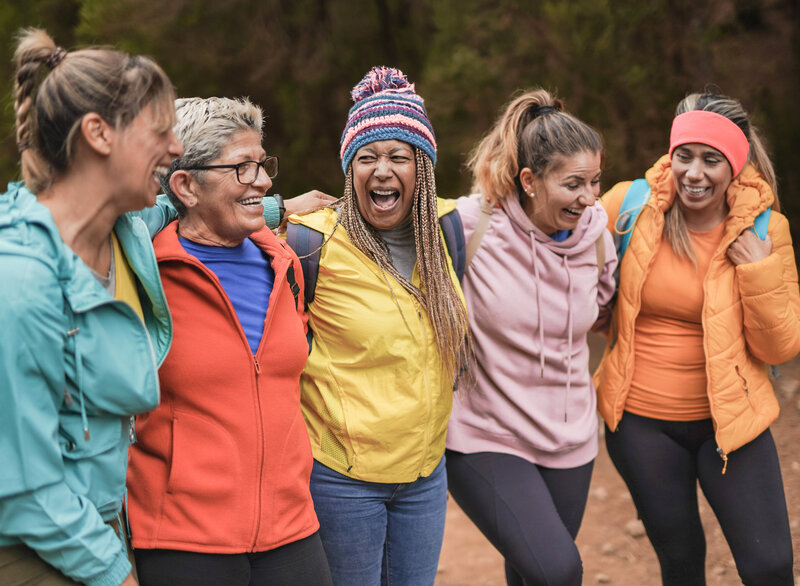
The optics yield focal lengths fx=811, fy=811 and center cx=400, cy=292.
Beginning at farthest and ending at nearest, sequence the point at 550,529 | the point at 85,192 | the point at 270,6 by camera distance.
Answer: the point at 270,6 < the point at 550,529 < the point at 85,192

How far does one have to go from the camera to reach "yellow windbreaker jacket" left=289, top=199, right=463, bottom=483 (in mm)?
2701

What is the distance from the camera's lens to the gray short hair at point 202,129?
2.33 m

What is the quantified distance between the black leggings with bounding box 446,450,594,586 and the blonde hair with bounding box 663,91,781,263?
3.16 feet

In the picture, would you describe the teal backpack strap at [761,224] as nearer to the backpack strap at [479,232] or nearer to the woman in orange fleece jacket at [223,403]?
the backpack strap at [479,232]

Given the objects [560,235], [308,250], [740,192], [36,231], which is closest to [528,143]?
[560,235]

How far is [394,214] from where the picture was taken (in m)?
2.83

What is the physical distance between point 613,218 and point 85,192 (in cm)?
234

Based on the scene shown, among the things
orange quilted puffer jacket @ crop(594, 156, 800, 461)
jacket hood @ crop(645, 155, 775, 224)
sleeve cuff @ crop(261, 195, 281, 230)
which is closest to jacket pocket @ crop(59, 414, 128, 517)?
sleeve cuff @ crop(261, 195, 281, 230)

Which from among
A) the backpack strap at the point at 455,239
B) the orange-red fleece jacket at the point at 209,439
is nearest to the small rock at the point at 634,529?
the backpack strap at the point at 455,239

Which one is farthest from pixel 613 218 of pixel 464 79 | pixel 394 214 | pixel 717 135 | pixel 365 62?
pixel 365 62

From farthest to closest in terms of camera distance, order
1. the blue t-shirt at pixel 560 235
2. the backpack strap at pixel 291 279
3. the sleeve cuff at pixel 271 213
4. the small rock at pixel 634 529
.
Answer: the small rock at pixel 634 529 → the blue t-shirt at pixel 560 235 → the sleeve cuff at pixel 271 213 → the backpack strap at pixel 291 279

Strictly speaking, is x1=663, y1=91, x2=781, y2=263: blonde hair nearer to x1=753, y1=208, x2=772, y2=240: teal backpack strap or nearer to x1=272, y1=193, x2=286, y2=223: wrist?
x1=753, y1=208, x2=772, y2=240: teal backpack strap

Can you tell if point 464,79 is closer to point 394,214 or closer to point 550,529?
point 394,214

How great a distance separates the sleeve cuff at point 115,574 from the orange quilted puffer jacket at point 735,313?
2.12 meters
